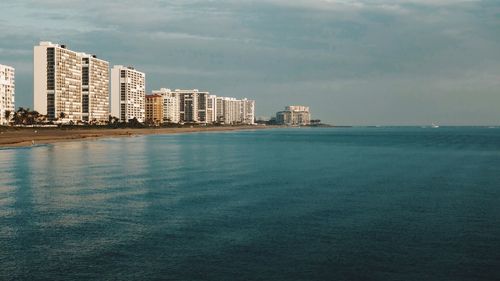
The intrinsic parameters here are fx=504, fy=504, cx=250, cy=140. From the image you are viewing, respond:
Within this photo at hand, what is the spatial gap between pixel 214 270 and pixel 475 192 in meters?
24.2

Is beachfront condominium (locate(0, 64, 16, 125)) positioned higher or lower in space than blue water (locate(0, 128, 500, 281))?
higher

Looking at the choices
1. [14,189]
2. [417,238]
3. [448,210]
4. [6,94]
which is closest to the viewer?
[417,238]

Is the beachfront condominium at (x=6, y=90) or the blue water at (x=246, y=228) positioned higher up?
the beachfront condominium at (x=6, y=90)

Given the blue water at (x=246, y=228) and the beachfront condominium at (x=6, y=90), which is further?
the beachfront condominium at (x=6, y=90)

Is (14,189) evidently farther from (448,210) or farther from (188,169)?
(448,210)

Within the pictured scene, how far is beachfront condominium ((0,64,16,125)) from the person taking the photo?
183 meters

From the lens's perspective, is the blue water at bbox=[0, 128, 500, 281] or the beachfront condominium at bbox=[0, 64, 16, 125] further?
the beachfront condominium at bbox=[0, 64, 16, 125]

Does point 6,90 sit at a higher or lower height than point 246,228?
higher

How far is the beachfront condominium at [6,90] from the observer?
183 metres

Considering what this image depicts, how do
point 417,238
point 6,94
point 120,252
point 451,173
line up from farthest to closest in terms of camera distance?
point 6,94 < point 451,173 < point 417,238 < point 120,252

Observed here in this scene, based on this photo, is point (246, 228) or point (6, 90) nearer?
point (246, 228)

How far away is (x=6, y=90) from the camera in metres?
190

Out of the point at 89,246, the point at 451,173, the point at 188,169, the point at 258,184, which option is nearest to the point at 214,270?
the point at 89,246

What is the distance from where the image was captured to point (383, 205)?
29.2m
